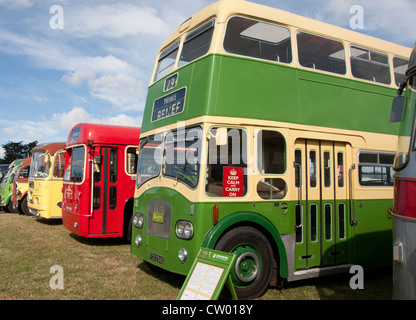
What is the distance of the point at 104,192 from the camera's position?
9.50m

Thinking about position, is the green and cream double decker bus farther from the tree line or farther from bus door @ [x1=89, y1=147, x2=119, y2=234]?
the tree line

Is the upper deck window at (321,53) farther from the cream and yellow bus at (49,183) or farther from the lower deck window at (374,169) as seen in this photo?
the cream and yellow bus at (49,183)

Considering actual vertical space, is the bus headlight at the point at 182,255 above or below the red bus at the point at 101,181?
below

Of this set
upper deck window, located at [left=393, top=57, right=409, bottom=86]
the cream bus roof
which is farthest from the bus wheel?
upper deck window, located at [left=393, top=57, right=409, bottom=86]

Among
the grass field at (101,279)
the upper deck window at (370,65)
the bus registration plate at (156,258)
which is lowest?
the grass field at (101,279)

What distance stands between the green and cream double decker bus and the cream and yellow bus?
6404mm

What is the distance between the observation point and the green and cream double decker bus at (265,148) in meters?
5.52

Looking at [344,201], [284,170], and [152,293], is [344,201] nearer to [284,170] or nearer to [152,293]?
[284,170]

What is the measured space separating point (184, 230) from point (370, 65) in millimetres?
4655

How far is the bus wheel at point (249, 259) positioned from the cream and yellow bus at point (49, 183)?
809 cm

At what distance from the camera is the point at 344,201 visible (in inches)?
264

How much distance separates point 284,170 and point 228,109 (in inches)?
51.2

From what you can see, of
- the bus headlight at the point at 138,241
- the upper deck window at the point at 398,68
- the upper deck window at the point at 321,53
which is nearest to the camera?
the upper deck window at the point at 321,53

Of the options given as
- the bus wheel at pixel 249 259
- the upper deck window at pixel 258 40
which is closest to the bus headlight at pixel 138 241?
the bus wheel at pixel 249 259
